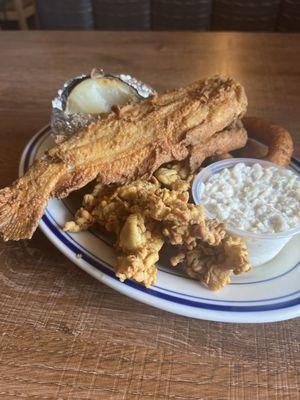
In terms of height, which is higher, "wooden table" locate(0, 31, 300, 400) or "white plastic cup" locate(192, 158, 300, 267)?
"white plastic cup" locate(192, 158, 300, 267)

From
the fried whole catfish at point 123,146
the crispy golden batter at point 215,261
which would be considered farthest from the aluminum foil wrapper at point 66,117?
the crispy golden batter at point 215,261

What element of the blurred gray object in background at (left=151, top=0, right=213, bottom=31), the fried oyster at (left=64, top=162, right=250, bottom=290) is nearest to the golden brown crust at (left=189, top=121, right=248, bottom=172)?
the fried oyster at (left=64, top=162, right=250, bottom=290)

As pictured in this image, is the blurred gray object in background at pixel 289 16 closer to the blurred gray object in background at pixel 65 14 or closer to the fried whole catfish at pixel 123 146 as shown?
the blurred gray object in background at pixel 65 14

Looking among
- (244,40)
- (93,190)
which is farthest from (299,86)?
(93,190)

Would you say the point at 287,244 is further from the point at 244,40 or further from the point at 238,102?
the point at 244,40

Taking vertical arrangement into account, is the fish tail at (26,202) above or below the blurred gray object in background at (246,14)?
above

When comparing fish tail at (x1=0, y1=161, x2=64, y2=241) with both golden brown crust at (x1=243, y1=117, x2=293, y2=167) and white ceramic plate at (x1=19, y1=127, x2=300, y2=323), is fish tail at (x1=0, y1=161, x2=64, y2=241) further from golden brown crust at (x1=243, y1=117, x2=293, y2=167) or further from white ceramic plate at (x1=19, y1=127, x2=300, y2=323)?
golden brown crust at (x1=243, y1=117, x2=293, y2=167)
